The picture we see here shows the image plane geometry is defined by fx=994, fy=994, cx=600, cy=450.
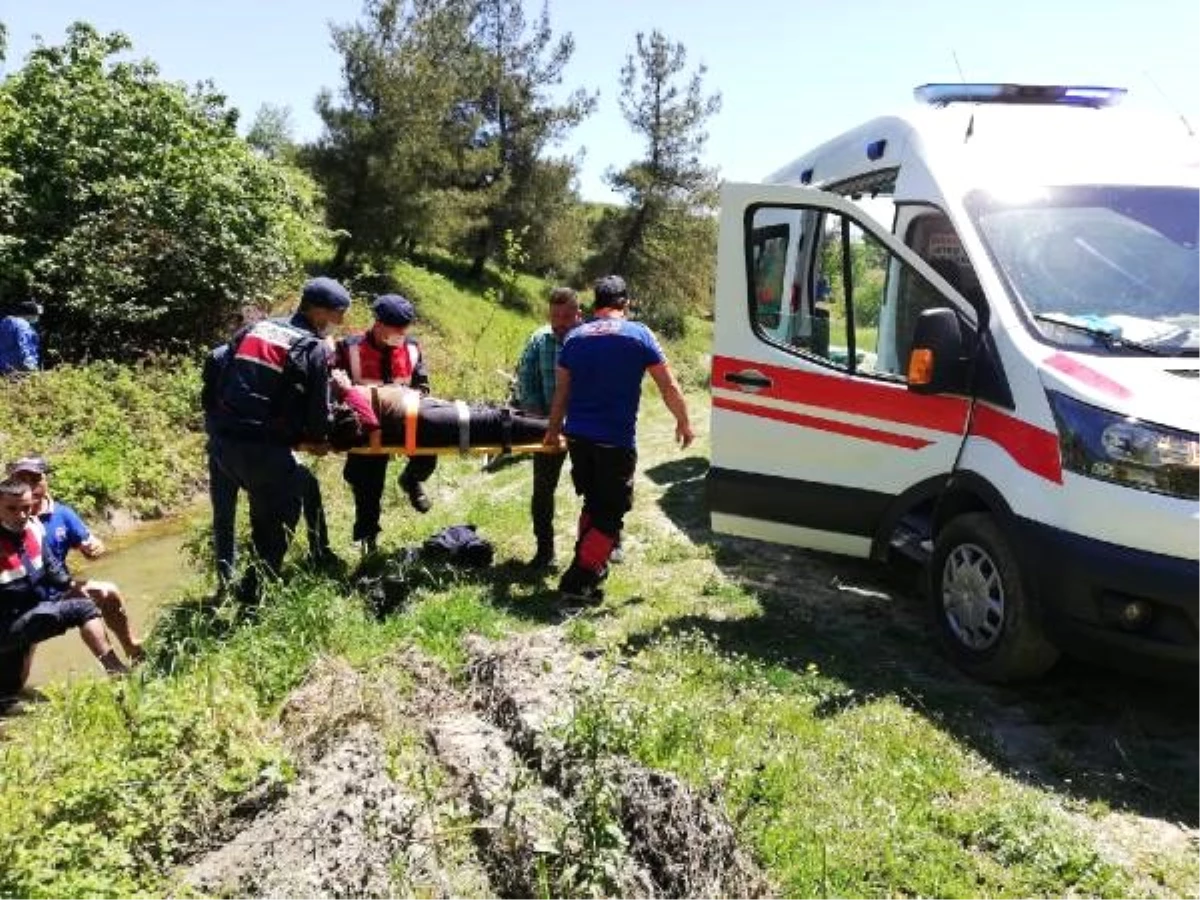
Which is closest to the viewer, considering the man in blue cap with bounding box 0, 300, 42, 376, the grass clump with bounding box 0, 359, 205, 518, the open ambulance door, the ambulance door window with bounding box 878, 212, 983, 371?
the ambulance door window with bounding box 878, 212, 983, 371

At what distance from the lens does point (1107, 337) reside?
171 inches

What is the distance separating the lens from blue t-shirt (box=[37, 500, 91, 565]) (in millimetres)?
5871

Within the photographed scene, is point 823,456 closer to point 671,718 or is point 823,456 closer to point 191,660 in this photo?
point 671,718

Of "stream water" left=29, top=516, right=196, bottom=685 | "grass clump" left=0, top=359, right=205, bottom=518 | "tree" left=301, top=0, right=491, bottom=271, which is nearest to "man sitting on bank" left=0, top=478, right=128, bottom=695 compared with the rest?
"stream water" left=29, top=516, right=196, bottom=685

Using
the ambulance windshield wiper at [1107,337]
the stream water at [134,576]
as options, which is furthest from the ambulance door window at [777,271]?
the stream water at [134,576]

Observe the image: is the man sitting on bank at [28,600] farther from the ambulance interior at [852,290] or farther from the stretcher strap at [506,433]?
the ambulance interior at [852,290]

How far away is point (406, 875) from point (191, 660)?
8.61 ft

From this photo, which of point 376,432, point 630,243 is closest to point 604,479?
point 376,432

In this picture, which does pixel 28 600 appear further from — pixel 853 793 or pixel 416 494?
pixel 853 793

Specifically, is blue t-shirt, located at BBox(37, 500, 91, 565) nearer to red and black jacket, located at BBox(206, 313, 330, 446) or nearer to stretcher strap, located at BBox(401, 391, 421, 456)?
red and black jacket, located at BBox(206, 313, 330, 446)

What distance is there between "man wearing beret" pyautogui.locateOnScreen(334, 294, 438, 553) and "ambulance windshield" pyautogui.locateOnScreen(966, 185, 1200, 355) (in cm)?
360

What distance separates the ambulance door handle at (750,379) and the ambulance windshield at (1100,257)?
1325 mm

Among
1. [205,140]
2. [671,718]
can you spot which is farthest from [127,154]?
[671,718]

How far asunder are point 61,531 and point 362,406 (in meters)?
1.93
